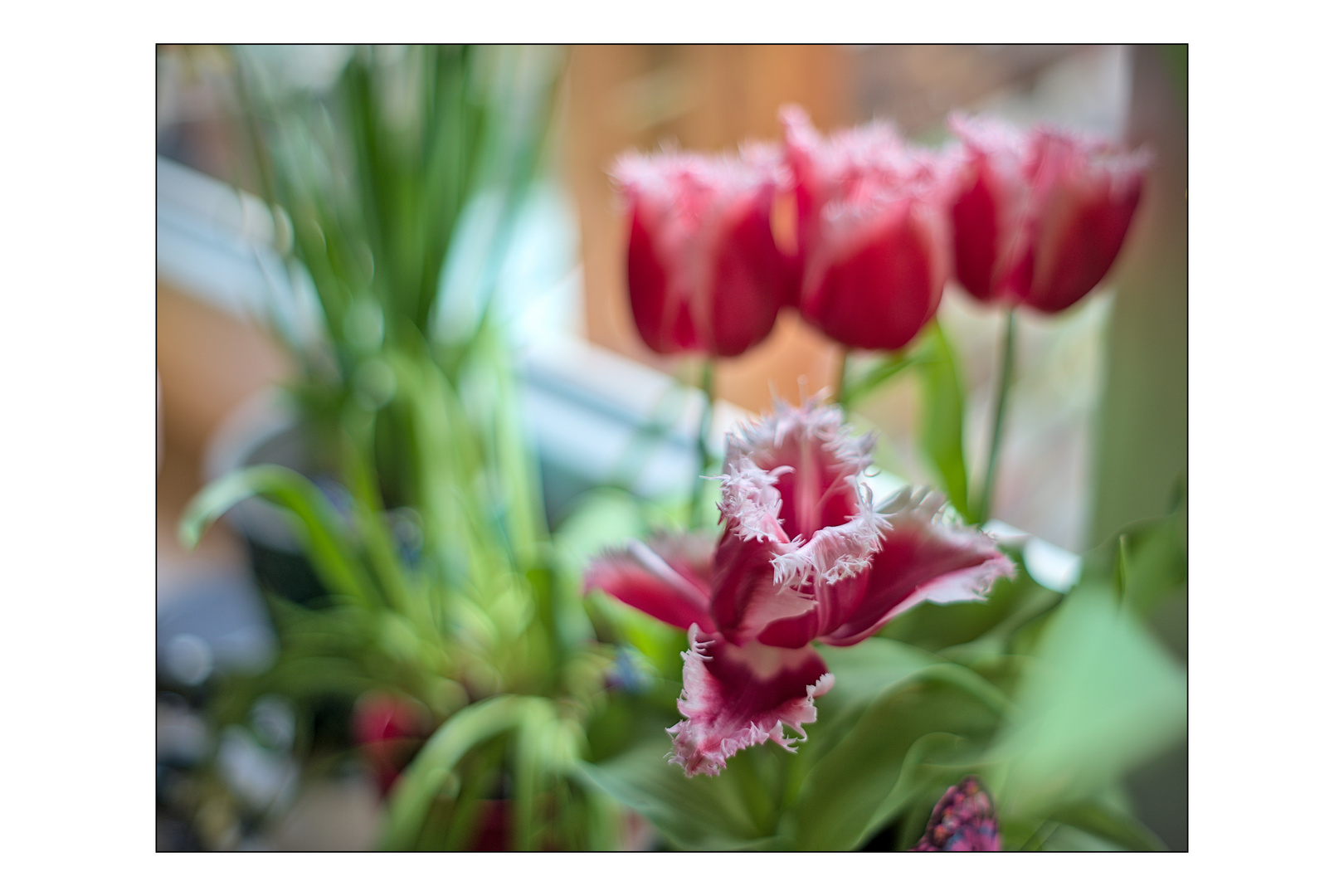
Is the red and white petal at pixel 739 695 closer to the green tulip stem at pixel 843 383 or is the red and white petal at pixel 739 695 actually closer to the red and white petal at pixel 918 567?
the red and white petal at pixel 918 567

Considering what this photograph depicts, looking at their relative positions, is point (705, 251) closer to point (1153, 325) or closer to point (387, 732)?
point (1153, 325)

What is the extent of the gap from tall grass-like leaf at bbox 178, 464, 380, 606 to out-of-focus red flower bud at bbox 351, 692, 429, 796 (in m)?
0.06

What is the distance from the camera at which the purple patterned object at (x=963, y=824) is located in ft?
1.07

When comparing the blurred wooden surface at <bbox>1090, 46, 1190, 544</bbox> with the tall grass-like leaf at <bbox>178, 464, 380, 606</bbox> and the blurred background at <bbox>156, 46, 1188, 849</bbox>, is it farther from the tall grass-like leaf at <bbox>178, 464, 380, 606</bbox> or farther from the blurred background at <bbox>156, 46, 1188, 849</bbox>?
the tall grass-like leaf at <bbox>178, 464, 380, 606</bbox>

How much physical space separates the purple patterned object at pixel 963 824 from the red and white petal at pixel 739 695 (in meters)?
0.11

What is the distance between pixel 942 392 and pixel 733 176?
0.12 metres

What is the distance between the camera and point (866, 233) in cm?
28

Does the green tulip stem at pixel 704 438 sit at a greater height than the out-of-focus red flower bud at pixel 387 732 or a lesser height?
greater

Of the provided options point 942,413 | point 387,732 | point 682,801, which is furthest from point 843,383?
point 387,732

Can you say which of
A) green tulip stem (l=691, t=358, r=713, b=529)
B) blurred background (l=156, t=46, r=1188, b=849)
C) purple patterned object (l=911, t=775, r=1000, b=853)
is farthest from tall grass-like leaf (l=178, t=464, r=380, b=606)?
purple patterned object (l=911, t=775, r=1000, b=853)

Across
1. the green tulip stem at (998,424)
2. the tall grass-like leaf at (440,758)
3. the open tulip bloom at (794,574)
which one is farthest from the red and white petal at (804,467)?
the tall grass-like leaf at (440,758)
